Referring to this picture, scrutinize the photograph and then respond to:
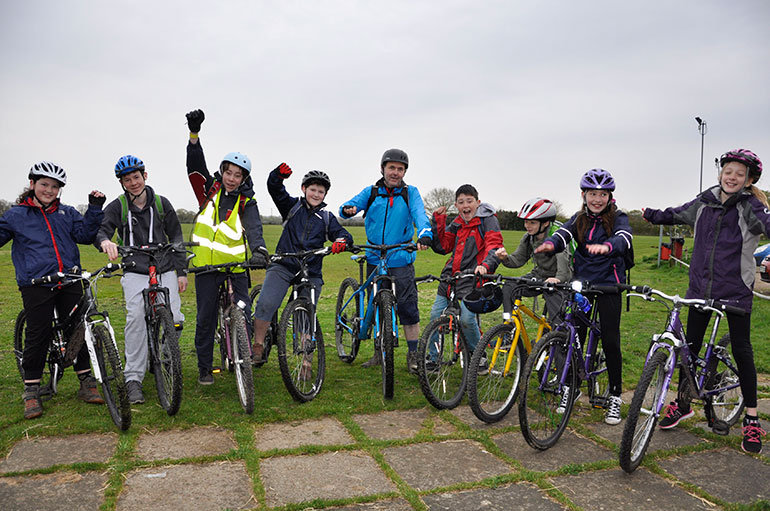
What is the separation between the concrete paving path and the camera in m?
3.54

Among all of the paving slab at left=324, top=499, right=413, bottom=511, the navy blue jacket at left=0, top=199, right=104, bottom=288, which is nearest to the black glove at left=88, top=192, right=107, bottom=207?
the navy blue jacket at left=0, top=199, right=104, bottom=288

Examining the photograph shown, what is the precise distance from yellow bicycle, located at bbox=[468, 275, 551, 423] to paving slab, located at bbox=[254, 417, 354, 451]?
1078 mm

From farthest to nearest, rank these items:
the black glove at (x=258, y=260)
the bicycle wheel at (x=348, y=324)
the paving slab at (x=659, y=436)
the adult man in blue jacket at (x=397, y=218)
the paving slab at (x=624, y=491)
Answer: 1. the bicycle wheel at (x=348, y=324)
2. the adult man in blue jacket at (x=397, y=218)
3. the black glove at (x=258, y=260)
4. the paving slab at (x=659, y=436)
5. the paving slab at (x=624, y=491)

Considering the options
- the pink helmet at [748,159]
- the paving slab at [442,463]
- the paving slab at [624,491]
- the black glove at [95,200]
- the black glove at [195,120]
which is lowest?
the paving slab at [624,491]

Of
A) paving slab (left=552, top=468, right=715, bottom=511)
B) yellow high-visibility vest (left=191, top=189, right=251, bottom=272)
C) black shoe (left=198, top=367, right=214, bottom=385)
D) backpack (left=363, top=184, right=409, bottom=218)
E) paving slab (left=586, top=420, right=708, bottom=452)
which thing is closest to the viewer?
paving slab (left=552, top=468, right=715, bottom=511)

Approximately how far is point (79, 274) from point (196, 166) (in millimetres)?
1802

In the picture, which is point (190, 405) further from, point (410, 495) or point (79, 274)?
point (410, 495)

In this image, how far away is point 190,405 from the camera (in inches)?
206

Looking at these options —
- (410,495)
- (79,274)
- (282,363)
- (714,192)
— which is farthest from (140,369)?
(714,192)

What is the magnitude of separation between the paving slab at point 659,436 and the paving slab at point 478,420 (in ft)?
2.01

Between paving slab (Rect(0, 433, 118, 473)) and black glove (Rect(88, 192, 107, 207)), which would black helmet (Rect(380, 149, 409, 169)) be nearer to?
black glove (Rect(88, 192, 107, 207))

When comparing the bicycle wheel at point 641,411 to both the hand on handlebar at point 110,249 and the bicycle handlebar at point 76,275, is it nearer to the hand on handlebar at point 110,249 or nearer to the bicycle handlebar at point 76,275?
the bicycle handlebar at point 76,275

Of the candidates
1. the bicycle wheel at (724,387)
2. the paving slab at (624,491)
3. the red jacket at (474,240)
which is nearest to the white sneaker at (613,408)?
the bicycle wheel at (724,387)

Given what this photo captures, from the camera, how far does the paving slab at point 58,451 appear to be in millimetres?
4008
